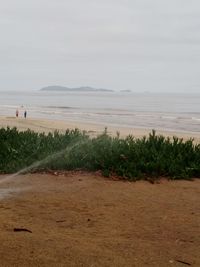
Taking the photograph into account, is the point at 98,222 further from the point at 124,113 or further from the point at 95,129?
the point at 124,113

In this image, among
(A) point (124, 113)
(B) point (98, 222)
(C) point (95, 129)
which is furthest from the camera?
(A) point (124, 113)

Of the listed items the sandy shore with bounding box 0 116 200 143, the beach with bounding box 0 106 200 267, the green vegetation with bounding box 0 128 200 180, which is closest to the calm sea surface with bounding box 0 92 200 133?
the sandy shore with bounding box 0 116 200 143

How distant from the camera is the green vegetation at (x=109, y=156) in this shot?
791 centimetres

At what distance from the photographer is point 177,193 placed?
23.1ft

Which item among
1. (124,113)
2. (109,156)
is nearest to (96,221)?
(109,156)

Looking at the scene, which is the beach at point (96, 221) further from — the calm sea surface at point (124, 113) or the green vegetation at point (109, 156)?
the calm sea surface at point (124, 113)

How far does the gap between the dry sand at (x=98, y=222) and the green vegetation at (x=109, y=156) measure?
334 millimetres

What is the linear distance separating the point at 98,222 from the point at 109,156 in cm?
273

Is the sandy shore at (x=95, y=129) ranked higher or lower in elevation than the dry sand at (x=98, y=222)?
higher

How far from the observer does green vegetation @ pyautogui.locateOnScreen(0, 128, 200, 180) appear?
26.0 ft

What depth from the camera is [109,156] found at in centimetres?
819

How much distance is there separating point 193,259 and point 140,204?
1.92 m

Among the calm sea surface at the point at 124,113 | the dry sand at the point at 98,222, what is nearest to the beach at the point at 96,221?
the dry sand at the point at 98,222

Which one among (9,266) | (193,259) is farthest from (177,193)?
(9,266)
